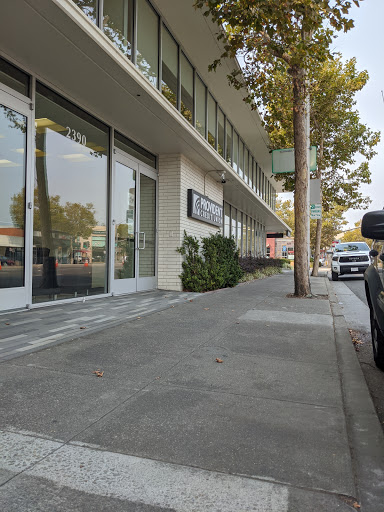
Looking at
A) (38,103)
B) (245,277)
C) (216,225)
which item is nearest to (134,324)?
(38,103)

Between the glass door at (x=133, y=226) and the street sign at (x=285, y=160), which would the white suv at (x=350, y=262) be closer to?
the street sign at (x=285, y=160)

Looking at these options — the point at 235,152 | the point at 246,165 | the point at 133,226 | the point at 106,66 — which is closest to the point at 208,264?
the point at 133,226

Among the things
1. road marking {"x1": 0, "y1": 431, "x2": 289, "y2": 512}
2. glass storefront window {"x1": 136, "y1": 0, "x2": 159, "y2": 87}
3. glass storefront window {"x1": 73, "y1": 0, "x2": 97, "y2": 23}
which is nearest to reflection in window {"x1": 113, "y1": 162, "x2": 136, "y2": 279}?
glass storefront window {"x1": 136, "y1": 0, "x2": 159, "y2": 87}

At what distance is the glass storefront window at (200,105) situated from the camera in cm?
1093

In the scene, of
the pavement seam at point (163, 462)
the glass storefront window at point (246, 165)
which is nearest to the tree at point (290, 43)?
the pavement seam at point (163, 462)

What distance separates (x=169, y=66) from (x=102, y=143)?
2.49 meters

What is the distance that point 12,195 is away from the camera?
19.3 ft

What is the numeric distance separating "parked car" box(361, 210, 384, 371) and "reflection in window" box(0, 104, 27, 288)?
483cm

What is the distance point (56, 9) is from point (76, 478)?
4.92m

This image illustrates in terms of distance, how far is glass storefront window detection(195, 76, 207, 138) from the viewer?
10930 mm

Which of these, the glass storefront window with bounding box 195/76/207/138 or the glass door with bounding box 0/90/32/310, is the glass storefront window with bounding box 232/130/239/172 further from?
the glass door with bounding box 0/90/32/310

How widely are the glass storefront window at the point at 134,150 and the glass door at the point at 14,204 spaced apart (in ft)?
9.33

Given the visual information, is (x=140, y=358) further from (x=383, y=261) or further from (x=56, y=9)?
(x=56, y=9)

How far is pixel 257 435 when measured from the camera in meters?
2.49
